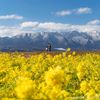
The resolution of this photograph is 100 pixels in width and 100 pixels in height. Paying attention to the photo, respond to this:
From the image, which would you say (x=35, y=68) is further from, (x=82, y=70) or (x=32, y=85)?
(x=32, y=85)

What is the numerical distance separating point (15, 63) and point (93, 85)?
11.4 meters

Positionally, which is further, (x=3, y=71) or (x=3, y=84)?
(x=3, y=71)

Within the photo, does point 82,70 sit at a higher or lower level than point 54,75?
lower

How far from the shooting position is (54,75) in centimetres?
378

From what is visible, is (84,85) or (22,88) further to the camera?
(84,85)

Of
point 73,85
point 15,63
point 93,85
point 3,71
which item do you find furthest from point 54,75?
point 15,63

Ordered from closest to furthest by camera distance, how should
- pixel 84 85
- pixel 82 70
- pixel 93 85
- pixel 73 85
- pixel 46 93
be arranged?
pixel 46 93
pixel 84 85
pixel 93 85
pixel 82 70
pixel 73 85

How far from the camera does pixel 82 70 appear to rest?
33.9 ft

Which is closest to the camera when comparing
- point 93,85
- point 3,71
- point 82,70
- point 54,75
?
point 54,75

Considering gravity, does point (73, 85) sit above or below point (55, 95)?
below

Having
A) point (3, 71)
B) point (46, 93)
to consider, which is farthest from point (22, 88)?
point (3, 71)

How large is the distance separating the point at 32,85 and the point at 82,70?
6760 millimetres

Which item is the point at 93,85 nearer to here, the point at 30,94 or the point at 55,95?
the point at 55,95

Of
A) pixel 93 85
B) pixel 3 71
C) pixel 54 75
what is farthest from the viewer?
pixel 3 71
